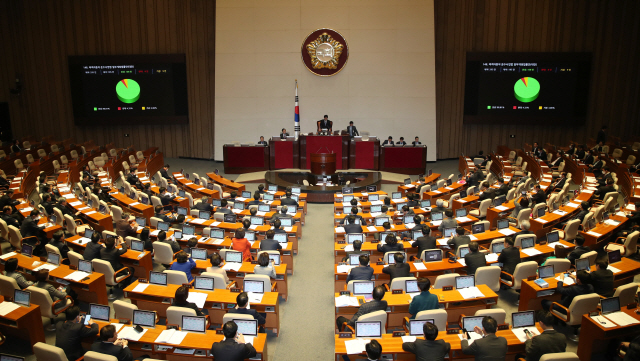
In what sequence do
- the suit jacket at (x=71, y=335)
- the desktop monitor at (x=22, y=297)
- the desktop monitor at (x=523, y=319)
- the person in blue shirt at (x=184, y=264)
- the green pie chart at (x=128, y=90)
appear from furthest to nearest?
the green pie chart at (x=128, y=90), the person in blue shirt at (x=184, y=264), the desktop monitor at (x=22, y=297), the desktop monitor at (x=523, y=319), the suit jacket at (x=71, y=335)

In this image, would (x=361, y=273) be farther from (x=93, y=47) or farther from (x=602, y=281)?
(x=93, y=47)

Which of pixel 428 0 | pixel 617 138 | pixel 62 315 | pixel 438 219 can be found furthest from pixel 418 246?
pixel 617 138

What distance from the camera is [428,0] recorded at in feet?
65.0

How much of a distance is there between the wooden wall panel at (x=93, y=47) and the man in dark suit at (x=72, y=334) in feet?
55.9

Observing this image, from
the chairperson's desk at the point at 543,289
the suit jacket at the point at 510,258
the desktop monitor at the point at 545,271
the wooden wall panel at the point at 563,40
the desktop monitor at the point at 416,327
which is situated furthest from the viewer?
the wooden wall panel at the point at 563,40

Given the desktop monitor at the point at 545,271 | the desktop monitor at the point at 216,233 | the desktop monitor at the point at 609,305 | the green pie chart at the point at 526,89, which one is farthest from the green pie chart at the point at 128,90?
the desktop monitor at the point at 609,305

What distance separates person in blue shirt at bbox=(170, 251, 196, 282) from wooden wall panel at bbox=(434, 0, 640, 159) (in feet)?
55.0

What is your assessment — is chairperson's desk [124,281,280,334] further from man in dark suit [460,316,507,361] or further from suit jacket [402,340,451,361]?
man in dark suit [460,316,507,361]

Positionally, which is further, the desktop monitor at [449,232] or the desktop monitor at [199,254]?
the desktop monitor at [449,232]

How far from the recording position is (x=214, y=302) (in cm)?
686

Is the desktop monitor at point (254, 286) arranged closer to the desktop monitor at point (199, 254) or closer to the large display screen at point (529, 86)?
the desktop monitor at point (199, 254)

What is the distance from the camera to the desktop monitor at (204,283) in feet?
23.3

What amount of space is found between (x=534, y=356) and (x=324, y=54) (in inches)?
672

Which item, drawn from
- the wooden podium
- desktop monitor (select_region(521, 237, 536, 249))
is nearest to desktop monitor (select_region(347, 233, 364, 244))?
desktop monitor (select_region(521, 237, 536, 249))
